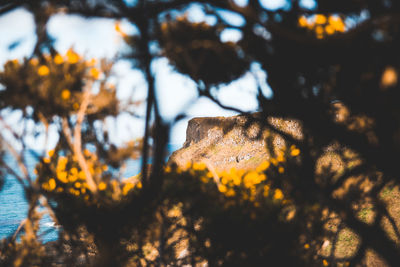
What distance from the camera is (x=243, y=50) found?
198cm

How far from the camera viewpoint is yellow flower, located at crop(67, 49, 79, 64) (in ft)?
5.22

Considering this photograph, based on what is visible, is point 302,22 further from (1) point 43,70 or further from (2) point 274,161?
(1) point 43,70

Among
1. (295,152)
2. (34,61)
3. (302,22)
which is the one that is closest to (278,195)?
(295,152)

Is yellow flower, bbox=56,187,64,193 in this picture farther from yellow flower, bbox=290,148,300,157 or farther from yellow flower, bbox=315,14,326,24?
yellow flower, bbox=315,14,326,24

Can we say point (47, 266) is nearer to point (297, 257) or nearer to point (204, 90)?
point (204, 90)

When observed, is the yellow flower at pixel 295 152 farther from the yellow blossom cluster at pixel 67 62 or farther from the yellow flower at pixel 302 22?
the yellow blossom cluster at pixel 67 62

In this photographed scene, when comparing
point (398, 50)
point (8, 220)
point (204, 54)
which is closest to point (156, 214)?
point (204, 54)

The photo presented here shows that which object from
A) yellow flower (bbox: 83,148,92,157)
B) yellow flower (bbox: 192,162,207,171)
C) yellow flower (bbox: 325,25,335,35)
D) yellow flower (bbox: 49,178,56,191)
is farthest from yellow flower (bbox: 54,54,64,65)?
yellow flower (bbox: 325,25,335,35)

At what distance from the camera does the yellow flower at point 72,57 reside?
1.59 m

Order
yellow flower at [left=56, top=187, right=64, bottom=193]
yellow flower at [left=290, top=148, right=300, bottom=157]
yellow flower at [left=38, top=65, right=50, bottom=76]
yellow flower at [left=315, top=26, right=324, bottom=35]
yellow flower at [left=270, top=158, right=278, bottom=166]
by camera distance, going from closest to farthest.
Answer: yellow flower at [left=38, top=65, right=50, bottom=76] < yellow flower at [left=315, top=26, right=324, bottom=35] < yellow flower at [left=56, top=187, right=64, bottom=193] < yellow flower at [left=290, top=148, right=300, bottom=157] < yellow flower at [left=270, top=158, right=278, bottom=166]

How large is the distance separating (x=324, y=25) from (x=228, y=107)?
0.95 m

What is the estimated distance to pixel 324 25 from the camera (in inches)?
67.9

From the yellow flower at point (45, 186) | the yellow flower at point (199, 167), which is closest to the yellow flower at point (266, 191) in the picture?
the yellow flower at point (199, 167)

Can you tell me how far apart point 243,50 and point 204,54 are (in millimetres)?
300
